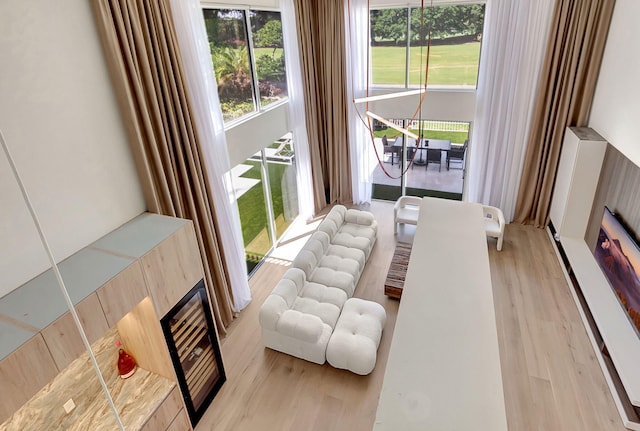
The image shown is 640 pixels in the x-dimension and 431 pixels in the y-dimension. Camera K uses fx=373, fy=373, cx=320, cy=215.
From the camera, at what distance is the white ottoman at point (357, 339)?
379cm

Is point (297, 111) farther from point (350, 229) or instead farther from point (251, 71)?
point (350, 229)

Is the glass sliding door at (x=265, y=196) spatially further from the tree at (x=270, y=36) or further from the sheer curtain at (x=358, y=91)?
the tree at (x=270, y=36)

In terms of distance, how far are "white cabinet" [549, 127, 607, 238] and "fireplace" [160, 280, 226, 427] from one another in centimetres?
497

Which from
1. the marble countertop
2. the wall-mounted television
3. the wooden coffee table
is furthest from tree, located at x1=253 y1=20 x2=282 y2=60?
the wall-mounted television

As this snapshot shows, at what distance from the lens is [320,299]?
4527 mm

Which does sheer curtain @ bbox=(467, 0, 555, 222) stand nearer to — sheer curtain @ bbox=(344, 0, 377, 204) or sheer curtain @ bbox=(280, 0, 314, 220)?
sheer curtain @ bbox=(344, 0, 377, 204)

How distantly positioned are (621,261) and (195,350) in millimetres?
4538

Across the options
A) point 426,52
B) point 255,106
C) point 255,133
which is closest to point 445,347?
point 255,133

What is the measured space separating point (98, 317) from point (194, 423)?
5.77 ft

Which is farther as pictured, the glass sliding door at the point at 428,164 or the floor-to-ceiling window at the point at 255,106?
the glass sliding door at the point at 428,164

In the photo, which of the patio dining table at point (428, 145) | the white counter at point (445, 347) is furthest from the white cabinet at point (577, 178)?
the white counter at point (445, 347)

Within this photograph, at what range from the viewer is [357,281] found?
5.22 meters

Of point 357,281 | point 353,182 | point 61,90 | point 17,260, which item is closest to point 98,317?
point 17,260

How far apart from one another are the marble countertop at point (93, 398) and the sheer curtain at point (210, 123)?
1.59 meters
